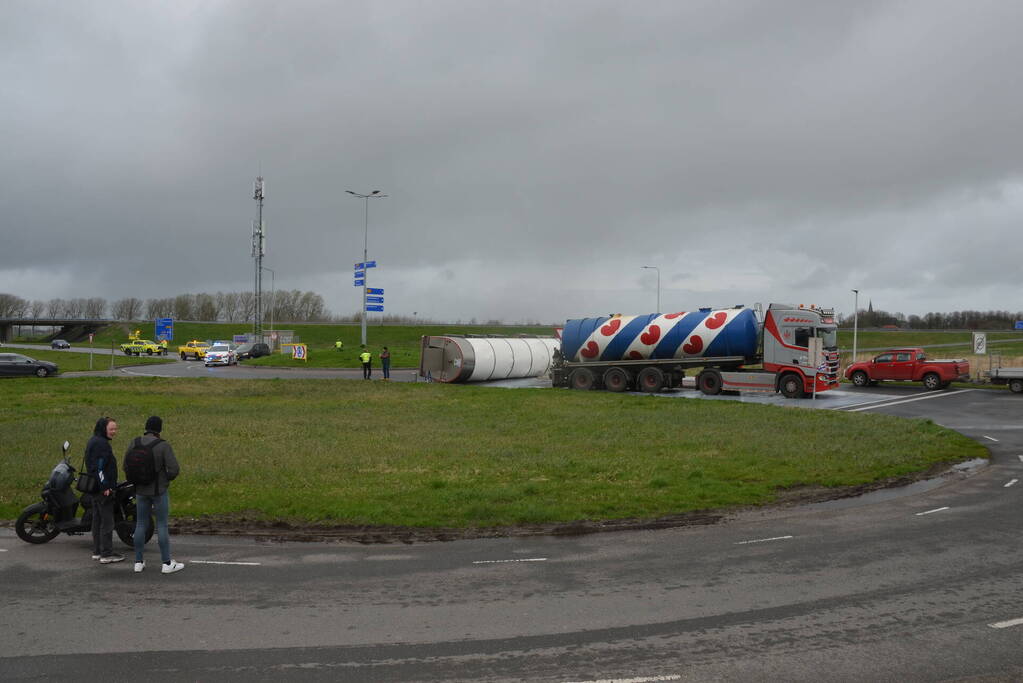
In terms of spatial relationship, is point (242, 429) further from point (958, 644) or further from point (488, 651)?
point (958, 644)

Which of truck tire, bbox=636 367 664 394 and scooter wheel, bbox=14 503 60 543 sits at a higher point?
truck tire, bbox=636 367 664 394

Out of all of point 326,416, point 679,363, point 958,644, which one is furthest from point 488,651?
point 679,363

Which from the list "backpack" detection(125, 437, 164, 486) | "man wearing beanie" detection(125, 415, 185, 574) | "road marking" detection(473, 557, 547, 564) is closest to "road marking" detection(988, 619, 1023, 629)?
"road marking" detection(473, 557, 547, 564)

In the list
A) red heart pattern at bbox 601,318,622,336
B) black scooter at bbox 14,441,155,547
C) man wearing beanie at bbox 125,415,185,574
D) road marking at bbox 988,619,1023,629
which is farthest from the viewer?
red heart pattern at bbox 601,318,622,336

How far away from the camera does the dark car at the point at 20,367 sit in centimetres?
4375

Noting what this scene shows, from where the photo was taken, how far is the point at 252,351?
68.9m

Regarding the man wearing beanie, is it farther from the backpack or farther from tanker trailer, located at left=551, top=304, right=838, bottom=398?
tanker trailer, located at left=551, top=304, right=838, bottom=398

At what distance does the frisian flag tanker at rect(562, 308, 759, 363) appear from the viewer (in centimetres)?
3250

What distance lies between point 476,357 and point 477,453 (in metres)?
21.4

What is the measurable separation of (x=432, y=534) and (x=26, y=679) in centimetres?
537

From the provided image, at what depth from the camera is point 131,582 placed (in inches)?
335

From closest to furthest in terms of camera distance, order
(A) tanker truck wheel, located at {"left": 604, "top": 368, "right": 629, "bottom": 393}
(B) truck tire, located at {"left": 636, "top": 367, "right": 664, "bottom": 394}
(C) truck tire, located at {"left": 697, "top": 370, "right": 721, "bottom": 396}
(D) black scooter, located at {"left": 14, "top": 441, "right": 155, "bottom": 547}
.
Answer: (D) black scooter, located at {"left": 14, "top": 441, "right": 155, "bottom": 547} < (C) truck tire, located at {"left": 697, "top": 370, "right": 721, "bottom": 396} < (B) truck tire, located at {"left": 636, "top": 367, "right": 664, "bottom": 394} < (A) tanker truck wheel, located at {"left": 604, "top": 368, "right": 629, "bottom": 393}

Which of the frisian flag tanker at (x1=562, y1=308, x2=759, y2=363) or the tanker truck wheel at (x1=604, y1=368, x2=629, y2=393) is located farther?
the tanker truck wheel at (x1=604, y1=368, x2=629, y2=393)

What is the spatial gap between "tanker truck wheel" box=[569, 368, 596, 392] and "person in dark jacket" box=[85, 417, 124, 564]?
27888 millimetres
